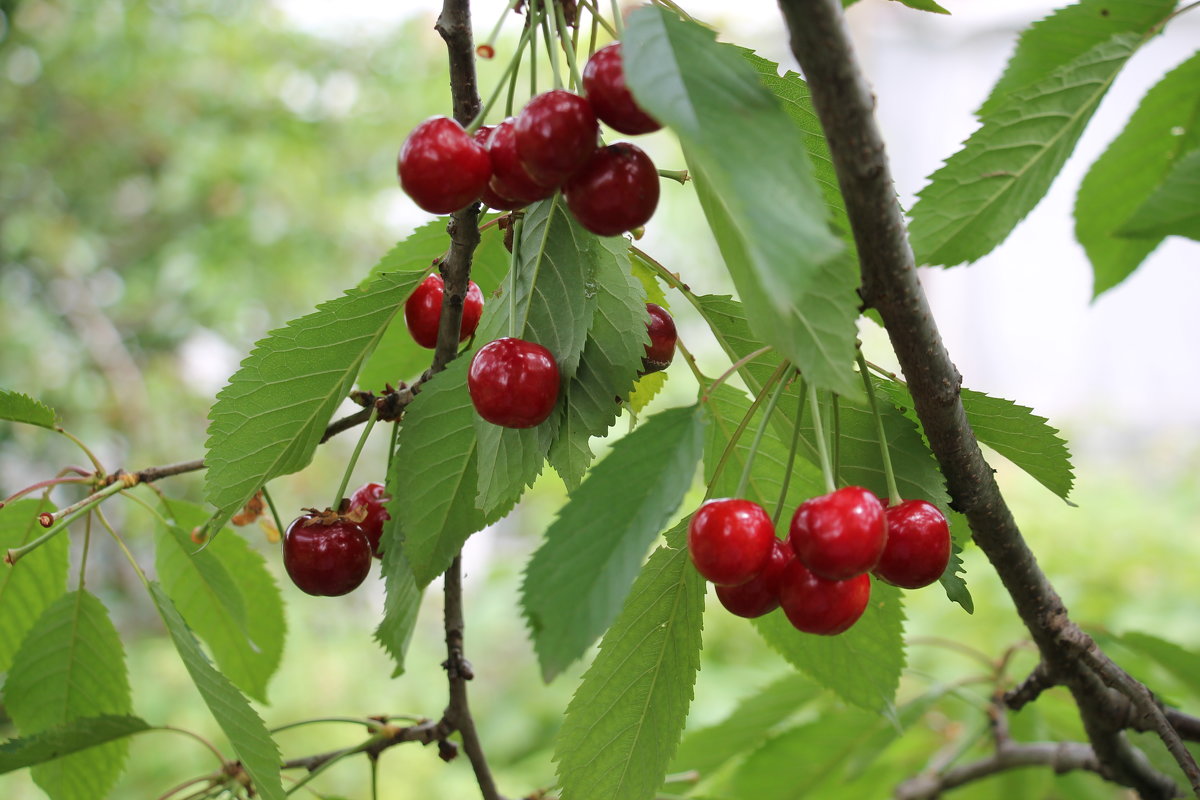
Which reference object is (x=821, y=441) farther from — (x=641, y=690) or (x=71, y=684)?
(x=71, y=684)

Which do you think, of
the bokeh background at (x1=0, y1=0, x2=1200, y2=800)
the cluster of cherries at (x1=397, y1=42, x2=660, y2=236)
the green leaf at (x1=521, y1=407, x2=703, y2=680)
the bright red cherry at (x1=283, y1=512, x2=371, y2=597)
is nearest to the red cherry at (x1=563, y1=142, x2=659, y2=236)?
the cluster of cherries at (x1=397, y1=42, x2=660, y2=236)

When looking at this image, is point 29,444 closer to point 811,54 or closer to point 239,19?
point 239,19

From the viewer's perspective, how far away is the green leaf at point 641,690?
0.63 metres

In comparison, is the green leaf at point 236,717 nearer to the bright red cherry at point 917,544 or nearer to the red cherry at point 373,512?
the red cherry at point 373,512

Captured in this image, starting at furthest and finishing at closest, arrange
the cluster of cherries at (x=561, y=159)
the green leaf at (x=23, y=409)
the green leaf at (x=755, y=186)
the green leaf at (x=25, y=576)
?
the green leaf at (x=25, y=576) → the green leaf at (x=23, y=409) → the cluster of cherries at (x=561, y=159) → the green leaf at (x=755, y=186)

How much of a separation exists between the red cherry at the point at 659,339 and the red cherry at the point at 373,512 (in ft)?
0.78

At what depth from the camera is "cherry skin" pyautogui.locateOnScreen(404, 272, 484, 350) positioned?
0.75m

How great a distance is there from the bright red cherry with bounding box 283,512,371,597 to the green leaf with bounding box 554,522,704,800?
20 cm

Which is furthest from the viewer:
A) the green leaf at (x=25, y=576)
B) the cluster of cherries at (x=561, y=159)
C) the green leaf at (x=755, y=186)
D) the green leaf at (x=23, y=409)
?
the green leaf at (x=25, y=576)

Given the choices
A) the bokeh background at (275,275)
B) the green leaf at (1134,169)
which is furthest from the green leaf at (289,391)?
the bokeh background at (275,275)

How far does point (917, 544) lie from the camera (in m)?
0.52

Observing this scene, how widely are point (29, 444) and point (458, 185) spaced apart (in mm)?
4144

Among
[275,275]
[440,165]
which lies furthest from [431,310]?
[275,275]

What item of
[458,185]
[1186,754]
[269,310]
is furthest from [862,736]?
[269,310]
